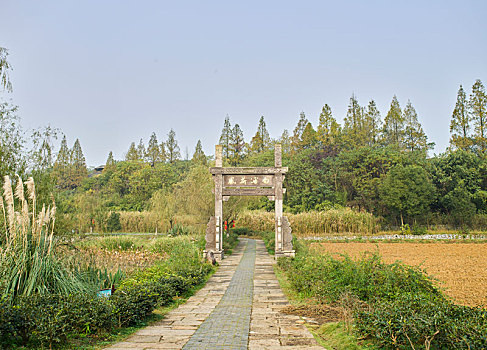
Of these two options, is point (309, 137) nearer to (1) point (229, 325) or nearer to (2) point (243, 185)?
(2) point (243, 185)

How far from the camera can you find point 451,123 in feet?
104

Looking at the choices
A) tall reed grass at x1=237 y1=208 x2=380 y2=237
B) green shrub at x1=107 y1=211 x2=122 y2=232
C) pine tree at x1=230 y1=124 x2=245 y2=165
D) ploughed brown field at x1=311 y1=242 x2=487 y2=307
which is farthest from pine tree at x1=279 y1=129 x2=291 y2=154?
ploughed brown field at x1=311 y1=242 x2=487 y2=307

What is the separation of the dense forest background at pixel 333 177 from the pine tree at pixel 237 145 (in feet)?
0.37

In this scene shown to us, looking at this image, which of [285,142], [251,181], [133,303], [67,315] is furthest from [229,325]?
[285,142]

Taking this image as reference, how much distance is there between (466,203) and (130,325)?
2713 cm

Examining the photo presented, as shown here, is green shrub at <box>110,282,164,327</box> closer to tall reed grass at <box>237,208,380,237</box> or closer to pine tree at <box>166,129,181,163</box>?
tall reed grass at <box>237,208,380,237</box>

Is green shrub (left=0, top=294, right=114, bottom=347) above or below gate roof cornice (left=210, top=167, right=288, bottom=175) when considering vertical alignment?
below

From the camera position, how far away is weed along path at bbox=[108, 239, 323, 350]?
12.2ft

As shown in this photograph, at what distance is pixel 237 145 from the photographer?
133 ft

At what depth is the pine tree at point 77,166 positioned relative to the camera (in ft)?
142

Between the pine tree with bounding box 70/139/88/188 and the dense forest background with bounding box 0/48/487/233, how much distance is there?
11cm

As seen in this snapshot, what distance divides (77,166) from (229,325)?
44465 millimetres

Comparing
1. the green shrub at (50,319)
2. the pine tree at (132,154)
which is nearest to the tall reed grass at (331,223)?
the green shrub at (50,319)

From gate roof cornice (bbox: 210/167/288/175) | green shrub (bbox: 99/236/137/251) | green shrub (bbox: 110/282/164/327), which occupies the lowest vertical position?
green shrub (bbox: 110/282/164/327)
